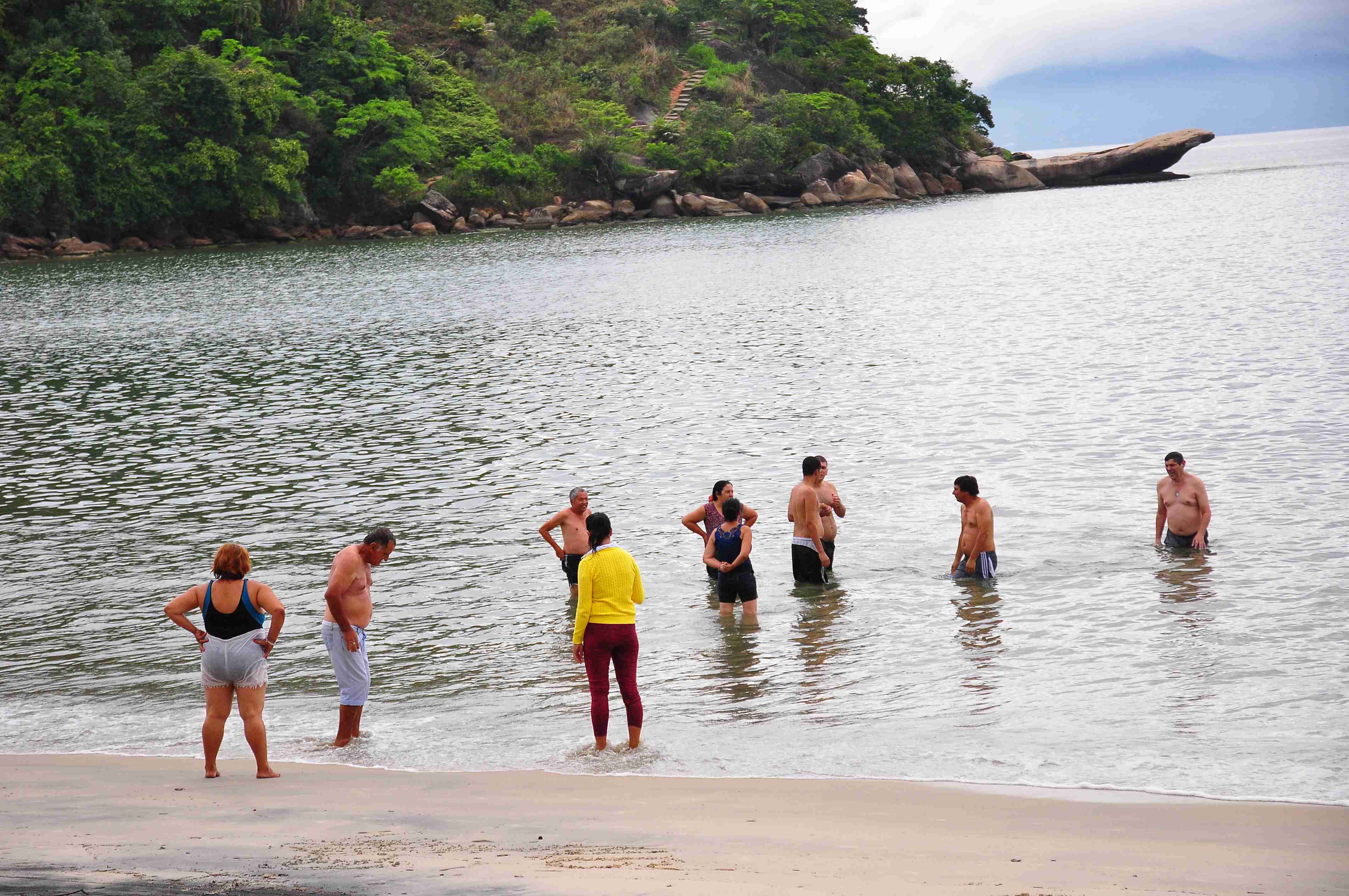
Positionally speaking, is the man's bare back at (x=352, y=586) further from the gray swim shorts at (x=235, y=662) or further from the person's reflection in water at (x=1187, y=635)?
the person's reflection in water at (x=1187, y=635)

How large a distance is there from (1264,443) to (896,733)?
452 inches

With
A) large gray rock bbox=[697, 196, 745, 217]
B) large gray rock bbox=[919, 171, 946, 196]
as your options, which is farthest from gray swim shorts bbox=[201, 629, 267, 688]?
large gray rock bbox=[919, 171, 946, 196]

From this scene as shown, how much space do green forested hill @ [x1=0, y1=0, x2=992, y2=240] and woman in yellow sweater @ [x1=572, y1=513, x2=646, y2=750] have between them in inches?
2333

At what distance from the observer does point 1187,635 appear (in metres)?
10.7

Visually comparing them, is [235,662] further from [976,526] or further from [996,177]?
[996,177]

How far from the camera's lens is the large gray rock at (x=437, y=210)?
68500 mm

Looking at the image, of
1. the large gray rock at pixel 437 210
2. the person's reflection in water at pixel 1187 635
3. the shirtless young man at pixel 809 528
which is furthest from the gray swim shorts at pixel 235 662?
the large gray rock at pixel 437 210

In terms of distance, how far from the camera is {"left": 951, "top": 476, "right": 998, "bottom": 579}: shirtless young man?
12.2m

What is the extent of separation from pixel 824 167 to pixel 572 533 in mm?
68672

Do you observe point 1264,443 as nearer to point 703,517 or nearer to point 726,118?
point 703,517

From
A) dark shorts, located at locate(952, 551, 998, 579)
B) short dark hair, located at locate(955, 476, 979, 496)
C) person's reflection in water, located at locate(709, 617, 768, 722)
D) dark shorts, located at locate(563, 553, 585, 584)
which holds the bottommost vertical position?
person's reflection in water, located at locate(709, 617, 768, 722)

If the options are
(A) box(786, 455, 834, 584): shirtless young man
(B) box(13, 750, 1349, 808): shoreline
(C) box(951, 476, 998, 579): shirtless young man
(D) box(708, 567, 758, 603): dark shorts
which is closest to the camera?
(B) box(13, 750, 1349, 808): shoreline

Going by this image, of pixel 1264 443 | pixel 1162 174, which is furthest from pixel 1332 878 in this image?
pixel 1162 174

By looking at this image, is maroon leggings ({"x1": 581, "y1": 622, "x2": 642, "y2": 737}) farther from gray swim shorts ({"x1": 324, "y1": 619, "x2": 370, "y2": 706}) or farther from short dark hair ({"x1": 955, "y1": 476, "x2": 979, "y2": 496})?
short dark hair ({"x1": 955, "y1": 476, "x2": 979, "y2": 496})
